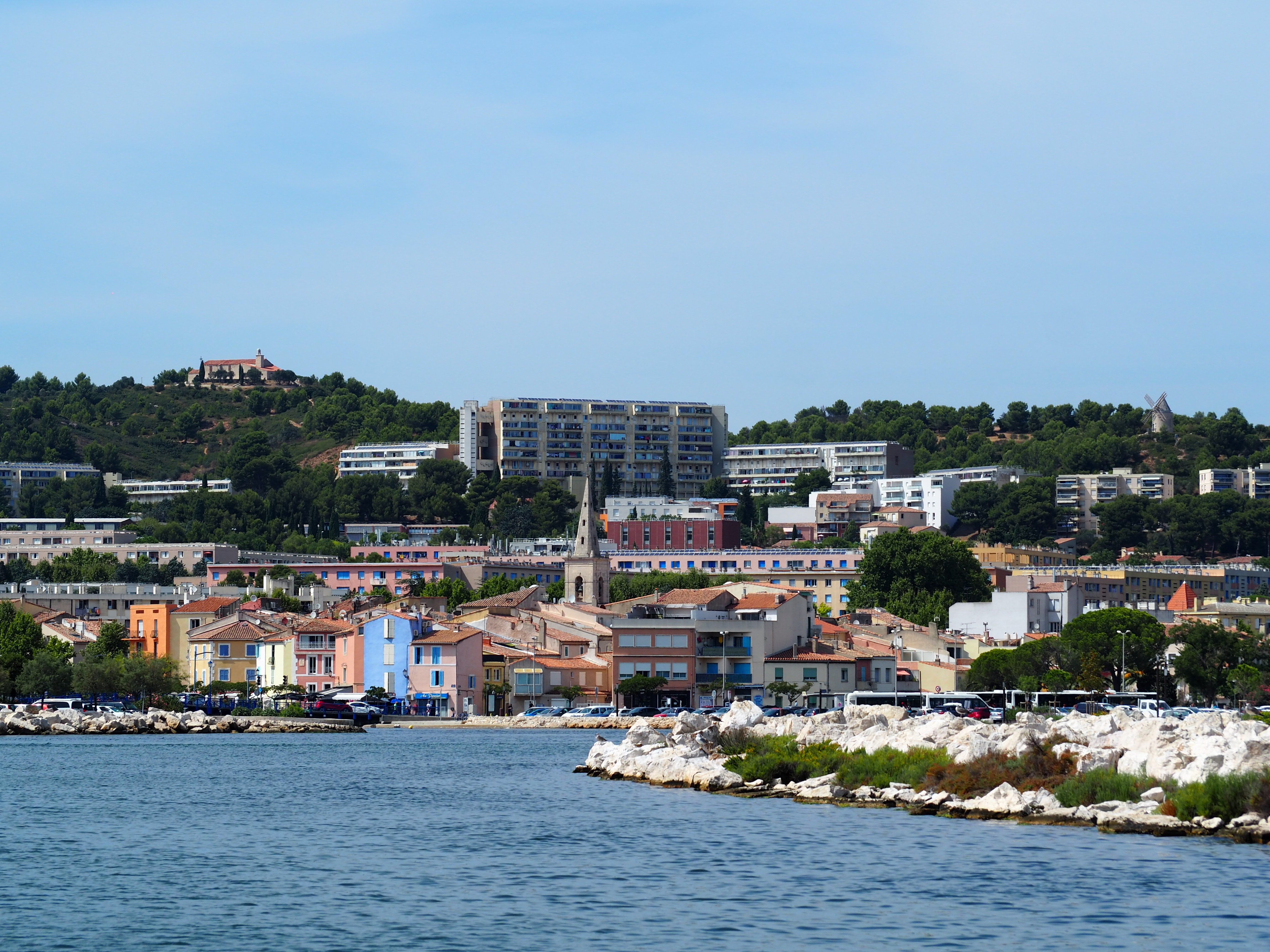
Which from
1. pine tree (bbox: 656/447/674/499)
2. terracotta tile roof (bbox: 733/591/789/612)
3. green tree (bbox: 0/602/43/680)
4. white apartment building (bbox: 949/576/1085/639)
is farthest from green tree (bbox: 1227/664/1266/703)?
pine tree (bbox: 656/447/674/499)

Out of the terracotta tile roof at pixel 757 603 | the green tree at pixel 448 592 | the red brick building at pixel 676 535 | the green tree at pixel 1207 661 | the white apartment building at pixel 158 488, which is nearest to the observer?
the green tree at pixel 1207 661

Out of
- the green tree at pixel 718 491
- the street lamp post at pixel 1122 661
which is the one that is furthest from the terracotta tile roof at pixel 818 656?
the green tree at pixel 718 491

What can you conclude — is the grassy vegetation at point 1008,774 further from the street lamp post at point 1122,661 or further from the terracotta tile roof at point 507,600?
the terracotta tile roof at point 507,600

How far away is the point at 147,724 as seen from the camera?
67.8 m

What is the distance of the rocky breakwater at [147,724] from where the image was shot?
6712 cm

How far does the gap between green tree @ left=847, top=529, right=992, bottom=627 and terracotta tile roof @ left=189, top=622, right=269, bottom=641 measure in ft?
133

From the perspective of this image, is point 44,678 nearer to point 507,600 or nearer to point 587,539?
point 507,600

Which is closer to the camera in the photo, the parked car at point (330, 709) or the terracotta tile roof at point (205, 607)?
the parked car at point (330, 709)

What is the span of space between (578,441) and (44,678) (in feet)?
366

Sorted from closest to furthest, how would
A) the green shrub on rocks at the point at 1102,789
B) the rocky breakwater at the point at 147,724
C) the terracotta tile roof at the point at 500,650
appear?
the green shrub on rocks at the point at 1102,789 < the rocky breakwater at the point at 147,724 < the terracotta tile roof at the point at 500,650

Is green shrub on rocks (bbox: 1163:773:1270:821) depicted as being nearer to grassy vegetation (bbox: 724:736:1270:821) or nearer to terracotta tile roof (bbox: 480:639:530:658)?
grassy vegetation (bbox: 724:736:1270:821)

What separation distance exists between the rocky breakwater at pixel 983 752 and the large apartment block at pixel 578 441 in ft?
442

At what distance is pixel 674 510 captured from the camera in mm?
160625

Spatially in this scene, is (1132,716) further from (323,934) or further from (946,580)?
(946,580)
